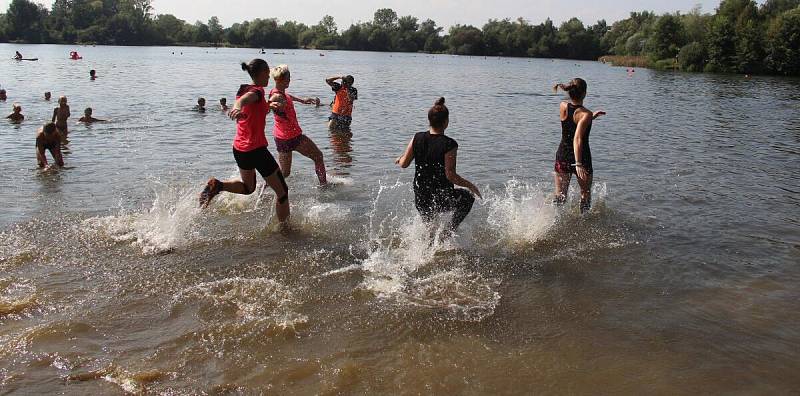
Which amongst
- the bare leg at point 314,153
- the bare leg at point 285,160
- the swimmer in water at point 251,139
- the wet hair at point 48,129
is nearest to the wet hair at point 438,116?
the swimmer in water at point 251,139

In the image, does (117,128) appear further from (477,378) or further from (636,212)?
(477,378)

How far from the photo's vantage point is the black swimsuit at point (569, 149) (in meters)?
7.78

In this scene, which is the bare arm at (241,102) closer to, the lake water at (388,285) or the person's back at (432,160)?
the lake water at (388,285)

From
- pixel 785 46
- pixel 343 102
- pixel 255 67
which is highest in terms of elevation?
pixel 785 46

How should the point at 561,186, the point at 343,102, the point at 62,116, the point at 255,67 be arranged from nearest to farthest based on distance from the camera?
the point at 255,67, the point at 561,186, the point at 62,116, the point at 343,102

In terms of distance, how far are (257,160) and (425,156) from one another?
87.3 inches

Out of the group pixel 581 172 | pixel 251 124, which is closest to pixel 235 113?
pixel 251 124

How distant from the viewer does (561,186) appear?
831cm

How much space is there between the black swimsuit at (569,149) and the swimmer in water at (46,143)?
937 cm

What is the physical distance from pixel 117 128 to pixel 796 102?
33.3 m

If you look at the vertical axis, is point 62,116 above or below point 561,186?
above

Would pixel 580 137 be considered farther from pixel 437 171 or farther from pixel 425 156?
pixel 425 156

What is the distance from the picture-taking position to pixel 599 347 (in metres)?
4.98

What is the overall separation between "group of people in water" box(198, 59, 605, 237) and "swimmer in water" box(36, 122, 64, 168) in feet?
17.0
